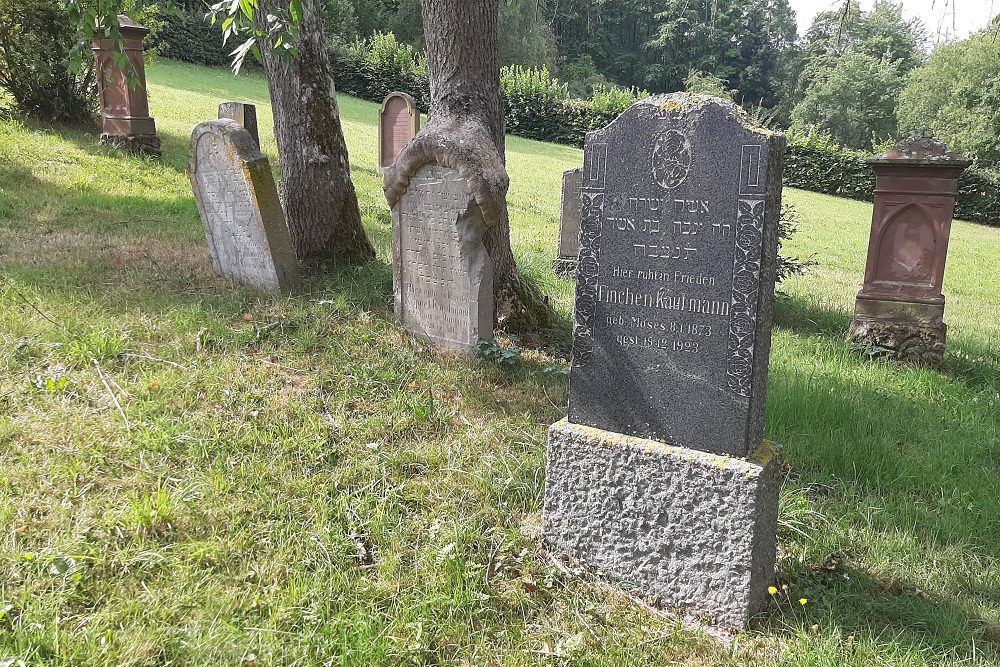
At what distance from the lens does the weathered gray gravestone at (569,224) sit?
8359 millimetres

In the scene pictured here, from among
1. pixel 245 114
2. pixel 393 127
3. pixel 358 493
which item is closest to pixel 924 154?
pixel 358 493

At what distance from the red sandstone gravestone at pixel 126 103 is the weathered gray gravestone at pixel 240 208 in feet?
17.3

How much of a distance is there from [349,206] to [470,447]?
3.32m

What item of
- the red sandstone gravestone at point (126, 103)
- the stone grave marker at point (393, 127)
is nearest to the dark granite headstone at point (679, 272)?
the red sandstone gravestone at point (126, 103)

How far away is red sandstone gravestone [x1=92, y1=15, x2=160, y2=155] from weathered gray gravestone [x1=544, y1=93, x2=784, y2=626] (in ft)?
31.7

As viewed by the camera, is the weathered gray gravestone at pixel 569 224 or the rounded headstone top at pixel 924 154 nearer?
the rounded headstone top at pixel 924 154

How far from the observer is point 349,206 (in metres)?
6.54

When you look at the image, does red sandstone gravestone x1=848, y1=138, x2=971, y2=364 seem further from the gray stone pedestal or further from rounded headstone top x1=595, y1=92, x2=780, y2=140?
rounded headstone top x1=595, y1=92, x2=780, y2=140

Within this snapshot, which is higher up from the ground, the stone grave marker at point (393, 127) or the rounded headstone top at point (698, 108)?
the rounded headstone top at point (698, 108)

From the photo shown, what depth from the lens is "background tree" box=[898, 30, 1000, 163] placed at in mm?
30188

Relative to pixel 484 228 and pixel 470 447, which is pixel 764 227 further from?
pixel 484 228

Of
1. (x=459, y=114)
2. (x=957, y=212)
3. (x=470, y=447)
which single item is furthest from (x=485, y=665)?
(x=957, y=212)

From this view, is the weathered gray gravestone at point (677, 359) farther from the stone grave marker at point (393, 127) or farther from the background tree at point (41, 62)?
the stone grave marker at point (393, 127)

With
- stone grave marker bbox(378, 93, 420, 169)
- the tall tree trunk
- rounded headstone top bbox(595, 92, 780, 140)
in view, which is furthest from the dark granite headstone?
stone grave marker bbox(378, 93, 420, 169)
